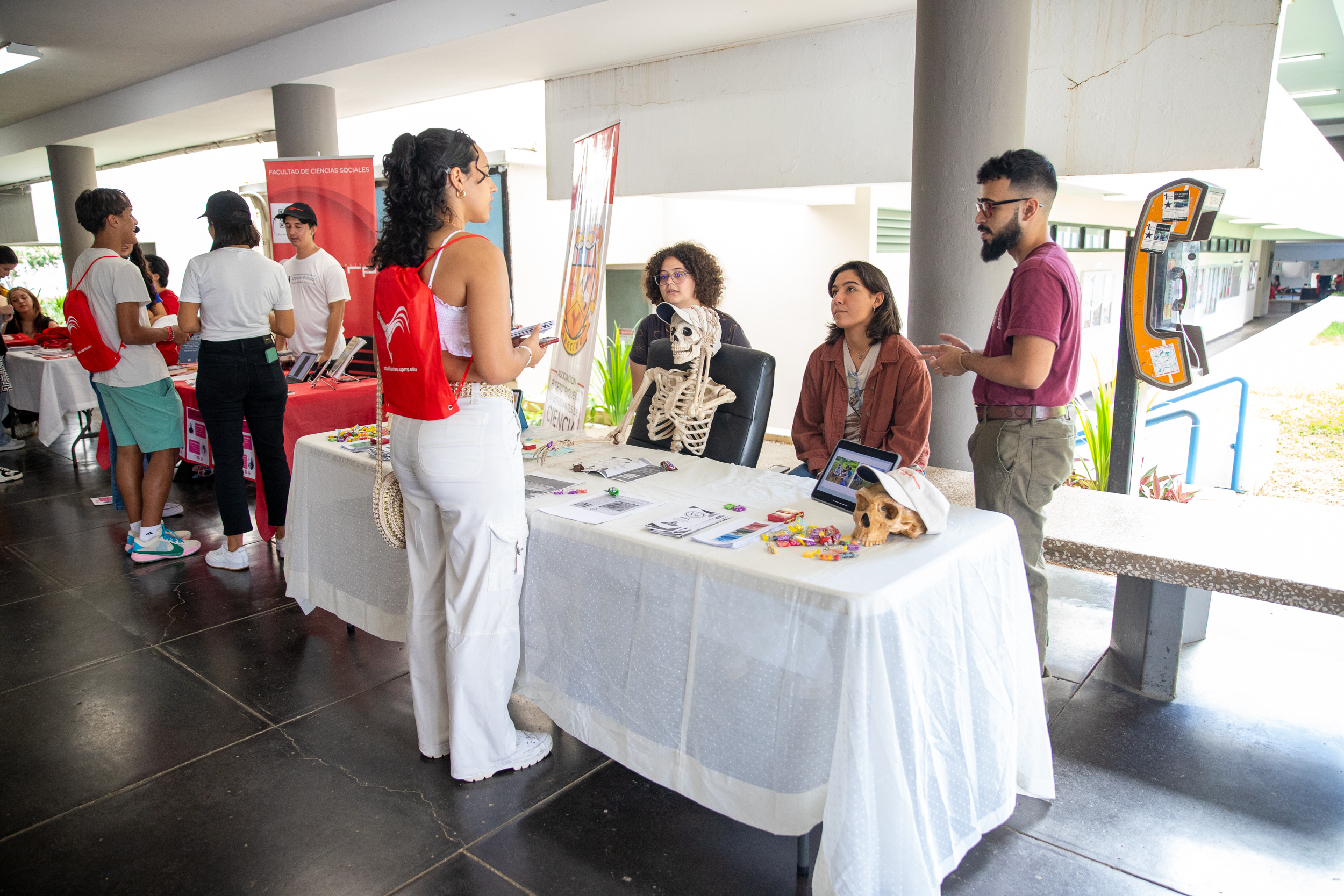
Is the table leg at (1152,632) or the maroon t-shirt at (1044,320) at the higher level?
the maroon t-shirt at (1044,320)

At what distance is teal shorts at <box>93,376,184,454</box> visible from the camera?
3.93 m

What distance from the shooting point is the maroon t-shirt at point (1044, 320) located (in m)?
2.25

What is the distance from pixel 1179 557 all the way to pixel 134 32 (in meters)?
7.64

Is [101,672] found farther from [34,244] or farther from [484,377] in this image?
[34,244]

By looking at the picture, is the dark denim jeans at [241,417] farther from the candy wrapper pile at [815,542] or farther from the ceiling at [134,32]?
the ceiling at [134,32]

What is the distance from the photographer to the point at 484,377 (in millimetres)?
1981

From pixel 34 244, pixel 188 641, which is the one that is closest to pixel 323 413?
pixel 188 641

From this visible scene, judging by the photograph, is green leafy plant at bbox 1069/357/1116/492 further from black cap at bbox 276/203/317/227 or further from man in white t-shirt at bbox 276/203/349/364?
black cap at bbox 276/203/317/227

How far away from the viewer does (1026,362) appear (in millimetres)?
2270

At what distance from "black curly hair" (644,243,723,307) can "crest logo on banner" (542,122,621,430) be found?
19.6 inches

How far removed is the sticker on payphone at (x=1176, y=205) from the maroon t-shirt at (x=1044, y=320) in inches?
18.5

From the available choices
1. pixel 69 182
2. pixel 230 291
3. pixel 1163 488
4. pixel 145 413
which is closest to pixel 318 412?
pixel 230 291

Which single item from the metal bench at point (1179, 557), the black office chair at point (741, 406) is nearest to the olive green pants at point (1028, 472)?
the metal bench at point (1179, 557)

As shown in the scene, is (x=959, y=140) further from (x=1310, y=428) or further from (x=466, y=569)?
(x=1310, y=428)
